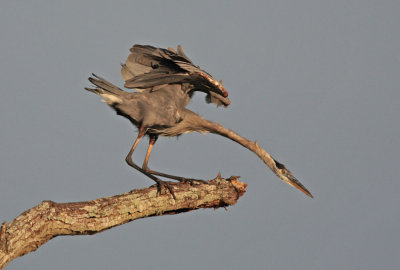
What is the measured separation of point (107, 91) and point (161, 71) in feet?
2.56

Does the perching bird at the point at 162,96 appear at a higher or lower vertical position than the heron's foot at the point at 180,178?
higher

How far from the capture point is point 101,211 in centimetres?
613

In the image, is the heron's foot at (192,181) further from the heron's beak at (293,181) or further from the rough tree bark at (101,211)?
the heron's beak at (293,181)

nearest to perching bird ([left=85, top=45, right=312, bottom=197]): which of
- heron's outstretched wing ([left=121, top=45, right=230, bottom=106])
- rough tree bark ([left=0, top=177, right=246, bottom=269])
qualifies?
heron's outstretched wing ([left=121, top=45, right=230, bottom=106])

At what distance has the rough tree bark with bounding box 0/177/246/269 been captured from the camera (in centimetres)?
546

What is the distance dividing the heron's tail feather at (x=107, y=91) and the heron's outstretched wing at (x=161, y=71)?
20cm

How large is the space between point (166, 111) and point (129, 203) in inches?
67.0

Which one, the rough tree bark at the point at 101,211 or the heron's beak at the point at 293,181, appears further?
the heron's beak at the point at 293,181

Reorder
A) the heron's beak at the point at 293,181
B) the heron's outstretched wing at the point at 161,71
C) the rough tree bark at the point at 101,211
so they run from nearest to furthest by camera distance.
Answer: the rough tree bark at the point at 101,211 → the heron's outstretched wing at the point at 161,71 → the heron's beak at the point at 293,181

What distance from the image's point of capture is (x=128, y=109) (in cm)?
748

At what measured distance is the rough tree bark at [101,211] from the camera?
5457 millimetres

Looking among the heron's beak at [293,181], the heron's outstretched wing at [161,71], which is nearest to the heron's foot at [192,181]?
the heron's outstretched wing at [161,71]

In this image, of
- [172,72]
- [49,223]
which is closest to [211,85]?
[172,72]

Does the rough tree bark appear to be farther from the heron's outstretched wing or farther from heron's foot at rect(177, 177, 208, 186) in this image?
the heron's outstretched wing
